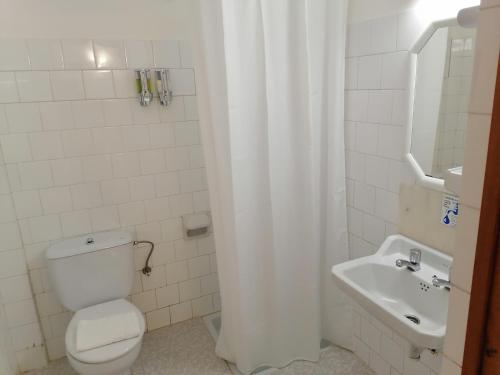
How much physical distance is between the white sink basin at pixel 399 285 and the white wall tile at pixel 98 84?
5.02 ft

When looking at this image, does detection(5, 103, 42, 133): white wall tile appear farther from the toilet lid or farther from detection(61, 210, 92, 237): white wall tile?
the toilet lid

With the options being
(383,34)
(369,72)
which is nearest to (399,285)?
(369,72)

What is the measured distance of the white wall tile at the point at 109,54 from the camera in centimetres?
207

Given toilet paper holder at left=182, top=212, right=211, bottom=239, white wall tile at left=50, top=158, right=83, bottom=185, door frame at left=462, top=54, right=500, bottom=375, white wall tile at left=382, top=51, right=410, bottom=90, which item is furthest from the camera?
toilet paper holder at left=182, top=212, right=211, bottom=239

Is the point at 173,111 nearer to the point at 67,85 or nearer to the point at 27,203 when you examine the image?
the point at 67,85

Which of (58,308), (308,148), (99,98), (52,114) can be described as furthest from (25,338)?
(308,148)

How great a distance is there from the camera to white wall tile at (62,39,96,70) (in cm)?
201

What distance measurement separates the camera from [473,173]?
67 cm

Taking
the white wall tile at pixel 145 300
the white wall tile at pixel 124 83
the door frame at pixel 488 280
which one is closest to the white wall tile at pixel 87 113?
the white wall tile at pixel 124 83

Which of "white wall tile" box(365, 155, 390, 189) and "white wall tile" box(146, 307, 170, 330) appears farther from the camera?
"white wall tile" box(146, 307, 170, 330)

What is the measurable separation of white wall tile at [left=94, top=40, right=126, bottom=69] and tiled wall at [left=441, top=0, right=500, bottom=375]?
6.23 ft

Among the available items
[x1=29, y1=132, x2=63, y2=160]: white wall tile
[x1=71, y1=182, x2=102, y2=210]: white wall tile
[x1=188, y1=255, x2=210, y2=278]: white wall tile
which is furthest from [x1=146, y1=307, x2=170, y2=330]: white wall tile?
[x1=29, y1=132, x2=63, y2=160]: white wall tile

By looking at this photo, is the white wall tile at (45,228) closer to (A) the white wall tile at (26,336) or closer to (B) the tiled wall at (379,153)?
(A) the white wall tile at (26,336)

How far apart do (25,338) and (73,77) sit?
1.51 meters
